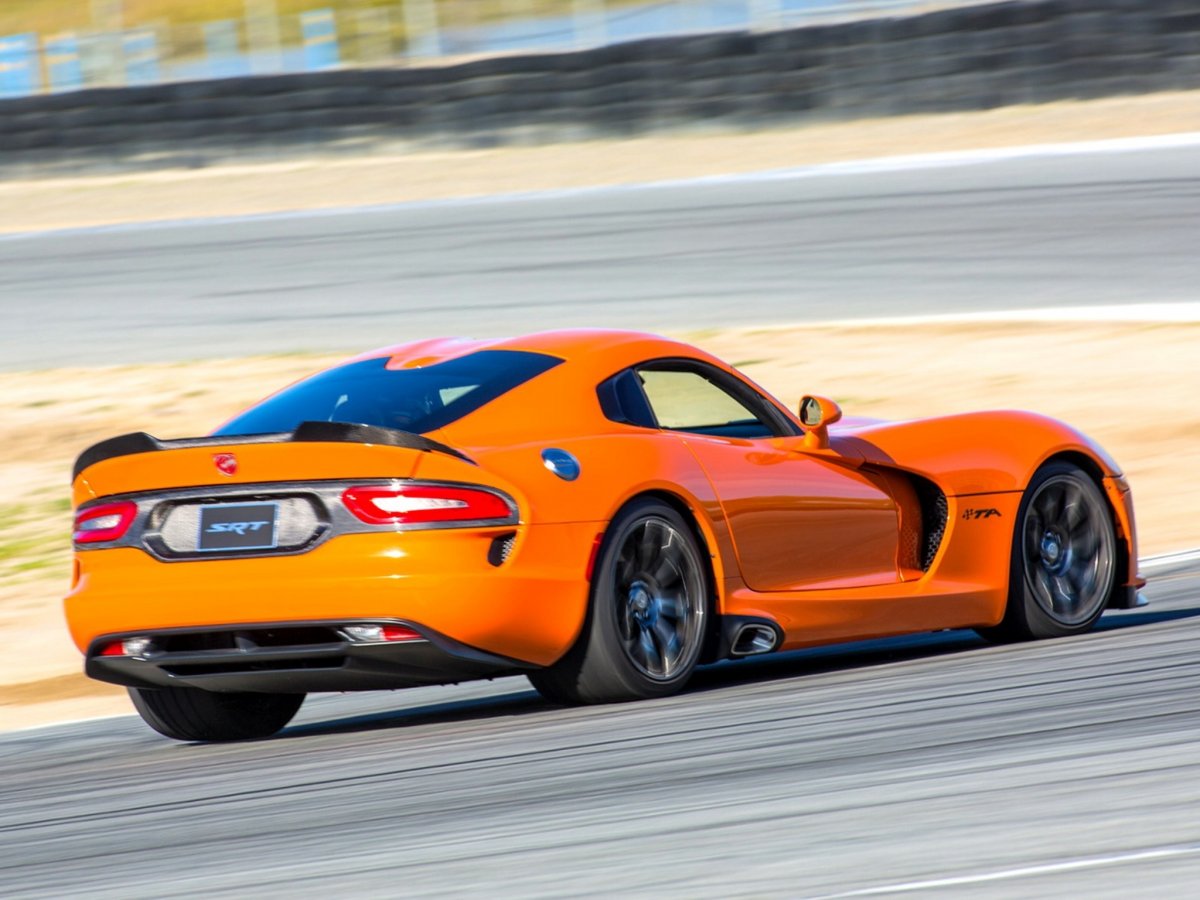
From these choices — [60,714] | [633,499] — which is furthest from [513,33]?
[633,499]

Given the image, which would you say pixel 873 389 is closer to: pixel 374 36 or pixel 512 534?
pixel 512 534

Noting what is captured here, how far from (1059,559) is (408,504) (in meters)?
2.89

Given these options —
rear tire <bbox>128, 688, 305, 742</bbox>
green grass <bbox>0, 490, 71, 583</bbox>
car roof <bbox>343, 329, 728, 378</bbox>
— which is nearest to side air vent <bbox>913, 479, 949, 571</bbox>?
car roof <bbox>343, 329, 728, 378</bbox>

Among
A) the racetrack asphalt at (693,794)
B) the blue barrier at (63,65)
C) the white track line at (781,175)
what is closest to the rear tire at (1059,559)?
the racetrack asphalt at (693,794)

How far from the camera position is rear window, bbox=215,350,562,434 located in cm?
648

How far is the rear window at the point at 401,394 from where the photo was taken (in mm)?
6484

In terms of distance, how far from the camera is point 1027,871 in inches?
164

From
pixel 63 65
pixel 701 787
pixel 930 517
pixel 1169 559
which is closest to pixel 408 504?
pixel 701 787

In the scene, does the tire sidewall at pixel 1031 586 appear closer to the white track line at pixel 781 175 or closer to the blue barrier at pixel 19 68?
the white track line at pixel 781 175

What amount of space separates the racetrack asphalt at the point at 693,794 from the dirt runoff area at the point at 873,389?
5.78 metres

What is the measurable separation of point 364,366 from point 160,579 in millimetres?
1071

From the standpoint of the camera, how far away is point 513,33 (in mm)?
25719

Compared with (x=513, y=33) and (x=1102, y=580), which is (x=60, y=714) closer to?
(x=1102, y=580)

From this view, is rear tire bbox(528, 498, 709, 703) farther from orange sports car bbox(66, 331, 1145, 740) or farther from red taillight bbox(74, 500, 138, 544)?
red taillight bbox(74, 500, 138, 544)
